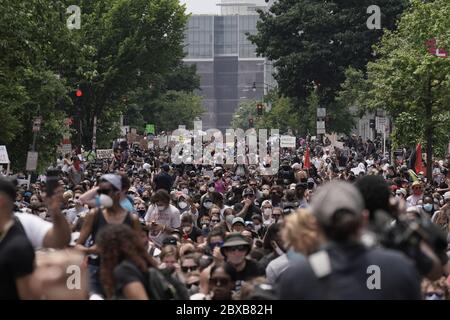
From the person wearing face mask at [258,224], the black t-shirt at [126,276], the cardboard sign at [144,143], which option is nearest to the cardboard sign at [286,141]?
the cardboard sign at [144,143]

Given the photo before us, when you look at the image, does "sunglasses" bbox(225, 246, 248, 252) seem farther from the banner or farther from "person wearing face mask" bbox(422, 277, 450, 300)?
the banner

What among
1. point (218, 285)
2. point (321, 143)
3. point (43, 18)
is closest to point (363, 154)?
point (321, 143)

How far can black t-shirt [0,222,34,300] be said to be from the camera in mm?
7824

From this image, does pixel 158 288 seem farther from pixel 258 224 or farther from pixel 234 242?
pixel 258 224

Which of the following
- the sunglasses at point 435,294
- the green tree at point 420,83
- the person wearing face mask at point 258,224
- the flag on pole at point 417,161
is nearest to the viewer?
the sunglasses at point 435,294

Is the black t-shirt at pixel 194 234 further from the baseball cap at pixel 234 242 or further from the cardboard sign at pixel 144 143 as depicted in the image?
the cardboard sign at pixel 144 143

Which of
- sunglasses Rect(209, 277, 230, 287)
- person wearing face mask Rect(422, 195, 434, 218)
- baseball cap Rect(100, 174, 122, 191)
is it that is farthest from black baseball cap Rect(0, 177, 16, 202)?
person wearing face mask Rect(422, 195, 434, 218)

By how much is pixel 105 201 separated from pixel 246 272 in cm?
132

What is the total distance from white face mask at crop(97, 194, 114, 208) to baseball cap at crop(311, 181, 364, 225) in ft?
17.4

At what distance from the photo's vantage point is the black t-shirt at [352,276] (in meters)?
6.25

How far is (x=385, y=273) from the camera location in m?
6.37

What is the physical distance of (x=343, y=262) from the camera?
20.5 feet

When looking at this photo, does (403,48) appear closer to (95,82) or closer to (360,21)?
(95,82)

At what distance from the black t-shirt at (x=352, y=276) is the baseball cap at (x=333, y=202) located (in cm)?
16
